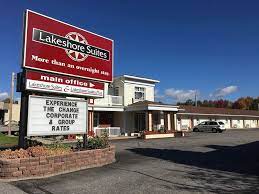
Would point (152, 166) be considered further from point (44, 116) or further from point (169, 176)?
point (44, 116)

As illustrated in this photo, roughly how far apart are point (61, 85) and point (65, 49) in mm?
1458

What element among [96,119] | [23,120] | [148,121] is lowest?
[23,120]

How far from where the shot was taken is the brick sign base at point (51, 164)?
9367 mm

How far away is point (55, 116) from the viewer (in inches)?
482

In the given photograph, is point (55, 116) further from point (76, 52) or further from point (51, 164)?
point (76, 52)

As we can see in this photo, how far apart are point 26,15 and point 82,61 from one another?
3090mm

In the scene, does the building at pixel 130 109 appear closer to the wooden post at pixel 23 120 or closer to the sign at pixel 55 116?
the sign at pixel 55 116

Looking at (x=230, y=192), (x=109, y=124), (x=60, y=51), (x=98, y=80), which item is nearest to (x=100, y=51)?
(x=98, y=80)

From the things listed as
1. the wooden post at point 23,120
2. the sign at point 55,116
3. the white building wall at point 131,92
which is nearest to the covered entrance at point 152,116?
the white building wall at point 131,92

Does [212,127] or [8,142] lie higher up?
[212,127]

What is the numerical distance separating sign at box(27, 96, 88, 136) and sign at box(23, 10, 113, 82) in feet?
3.84

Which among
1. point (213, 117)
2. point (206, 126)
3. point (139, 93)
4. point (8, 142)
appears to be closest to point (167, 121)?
point (139, 93)

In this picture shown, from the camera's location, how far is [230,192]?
8047 millimetres

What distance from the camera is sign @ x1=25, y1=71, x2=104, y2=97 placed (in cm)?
1141
